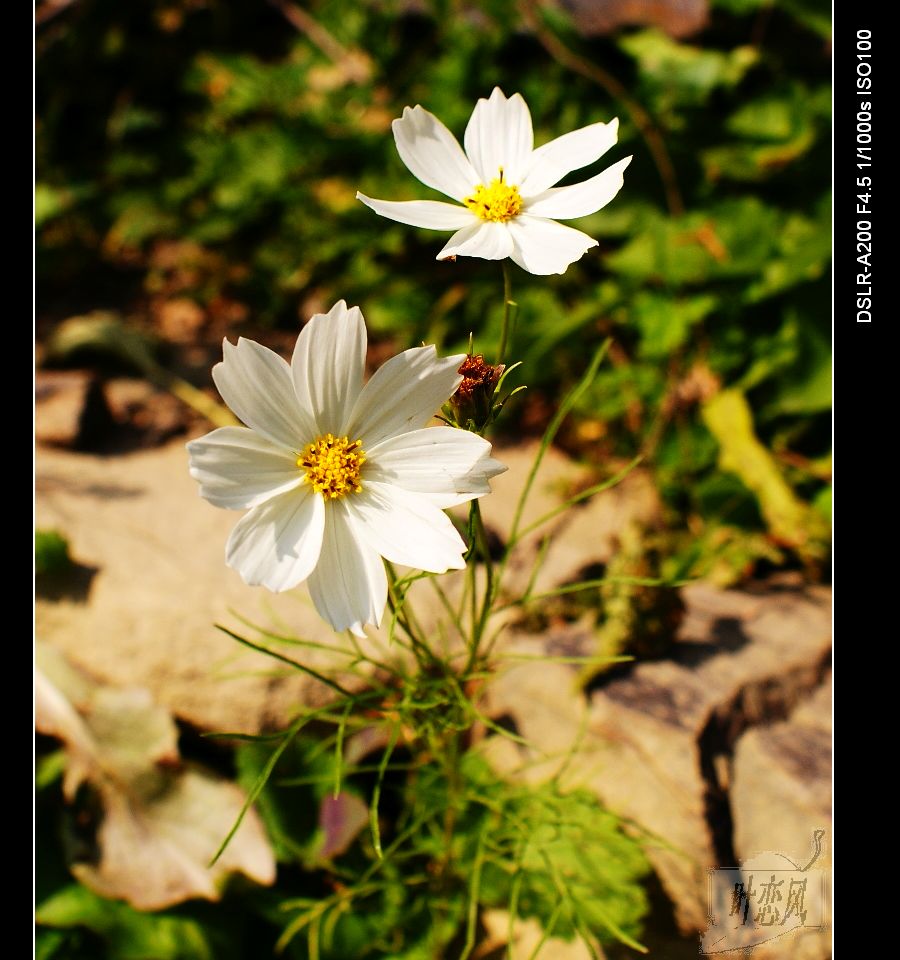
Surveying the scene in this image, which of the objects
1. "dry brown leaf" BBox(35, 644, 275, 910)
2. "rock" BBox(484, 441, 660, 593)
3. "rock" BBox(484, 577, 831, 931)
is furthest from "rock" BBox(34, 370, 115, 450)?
"rock" BBox(484, 577, 831, 931)

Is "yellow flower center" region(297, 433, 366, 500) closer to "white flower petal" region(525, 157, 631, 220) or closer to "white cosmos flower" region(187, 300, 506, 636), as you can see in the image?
"white cosmos flower" region(187, 300, 506, 636)

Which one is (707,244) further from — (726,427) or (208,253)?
(208,253)

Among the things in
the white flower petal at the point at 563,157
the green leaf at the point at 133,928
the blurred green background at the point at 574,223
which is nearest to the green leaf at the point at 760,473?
the blurred green background at the point at 574,223

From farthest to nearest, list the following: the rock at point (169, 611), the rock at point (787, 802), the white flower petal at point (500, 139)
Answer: the rock at point (169, 611), the rock at point (787, 802), the white flower petal at point (500, 139)

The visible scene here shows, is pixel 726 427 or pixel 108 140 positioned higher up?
pixel 108 140

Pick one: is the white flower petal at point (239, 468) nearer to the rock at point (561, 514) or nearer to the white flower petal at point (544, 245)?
the white flower petal at point (544, 245)

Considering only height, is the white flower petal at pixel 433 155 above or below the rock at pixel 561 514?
above

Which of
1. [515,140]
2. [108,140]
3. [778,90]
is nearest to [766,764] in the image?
[515,140]
